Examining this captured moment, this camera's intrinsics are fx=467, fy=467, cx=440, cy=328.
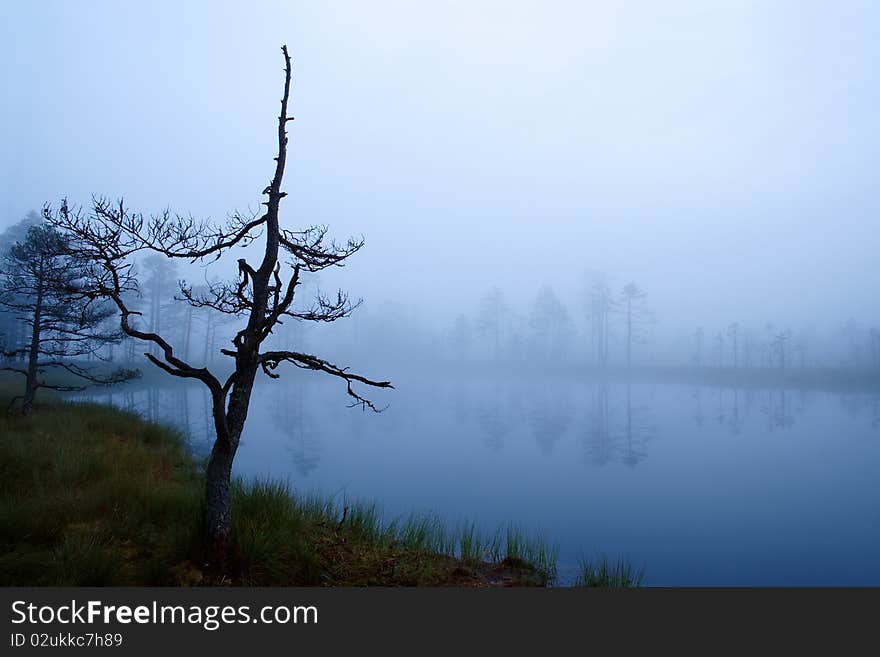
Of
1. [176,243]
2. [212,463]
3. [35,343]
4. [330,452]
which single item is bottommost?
[330,452]

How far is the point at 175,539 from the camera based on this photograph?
5352 mm

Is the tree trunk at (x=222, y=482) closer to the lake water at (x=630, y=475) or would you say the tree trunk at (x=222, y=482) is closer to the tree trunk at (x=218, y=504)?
the tree trunk at (x=218, y=504)

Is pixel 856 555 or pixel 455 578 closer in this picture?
pixel 455 578

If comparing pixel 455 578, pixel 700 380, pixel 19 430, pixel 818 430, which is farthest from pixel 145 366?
pixel 700 380

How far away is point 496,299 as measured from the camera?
94.6 m

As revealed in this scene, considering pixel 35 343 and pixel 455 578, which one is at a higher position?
pixel 35 343

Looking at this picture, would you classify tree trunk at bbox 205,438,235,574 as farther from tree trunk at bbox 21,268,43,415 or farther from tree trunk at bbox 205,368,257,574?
tree trunk at bbox 21,268,43,415

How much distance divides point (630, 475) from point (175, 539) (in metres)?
15.7

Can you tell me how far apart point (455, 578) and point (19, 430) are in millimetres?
11949

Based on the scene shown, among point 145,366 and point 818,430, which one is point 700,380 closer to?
point 818,430

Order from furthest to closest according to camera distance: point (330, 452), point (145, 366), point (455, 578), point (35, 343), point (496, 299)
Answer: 1. point (496, 299)
2. point (145, 366)
3. point (330, 452)
4. point (35, 343)
5. point (455, 578)

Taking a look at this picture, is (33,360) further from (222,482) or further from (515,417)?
(515,417)

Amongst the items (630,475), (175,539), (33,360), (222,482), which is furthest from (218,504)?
(630,475)

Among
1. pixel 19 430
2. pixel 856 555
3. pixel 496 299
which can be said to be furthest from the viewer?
pixel 496 299
